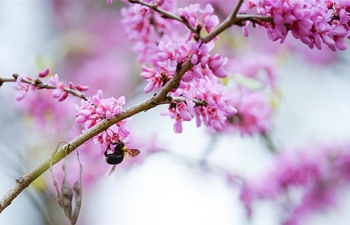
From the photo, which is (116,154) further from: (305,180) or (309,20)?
(305,180)

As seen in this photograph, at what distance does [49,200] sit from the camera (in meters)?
3.15

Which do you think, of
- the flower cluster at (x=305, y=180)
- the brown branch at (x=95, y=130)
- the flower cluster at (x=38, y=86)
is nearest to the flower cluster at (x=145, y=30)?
the flower cluster at (x=38, y=86)

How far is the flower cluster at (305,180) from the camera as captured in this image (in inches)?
110

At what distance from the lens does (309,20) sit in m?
1.00

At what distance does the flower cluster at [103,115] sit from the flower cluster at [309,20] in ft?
1.06

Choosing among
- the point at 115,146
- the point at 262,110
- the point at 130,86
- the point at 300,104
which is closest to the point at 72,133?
the point at 262,110

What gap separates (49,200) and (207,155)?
44.3 inches

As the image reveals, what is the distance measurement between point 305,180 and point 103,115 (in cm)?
198

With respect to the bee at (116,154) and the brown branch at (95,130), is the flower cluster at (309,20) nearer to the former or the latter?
the brown branch at (95,130)

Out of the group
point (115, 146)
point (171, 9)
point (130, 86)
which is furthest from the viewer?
point (130, 86)

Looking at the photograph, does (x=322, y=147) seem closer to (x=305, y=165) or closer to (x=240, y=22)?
(x=305, y=165)

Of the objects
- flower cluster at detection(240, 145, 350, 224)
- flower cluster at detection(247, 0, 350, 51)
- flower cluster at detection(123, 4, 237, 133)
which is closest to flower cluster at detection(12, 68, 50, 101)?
flower cluster at detection(123, 4, 237, 133)

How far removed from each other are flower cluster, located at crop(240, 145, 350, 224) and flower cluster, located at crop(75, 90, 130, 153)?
1671 millimetres

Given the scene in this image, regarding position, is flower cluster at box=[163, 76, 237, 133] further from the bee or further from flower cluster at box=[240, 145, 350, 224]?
flower cluster at box=[240, 145, 350, 224]
